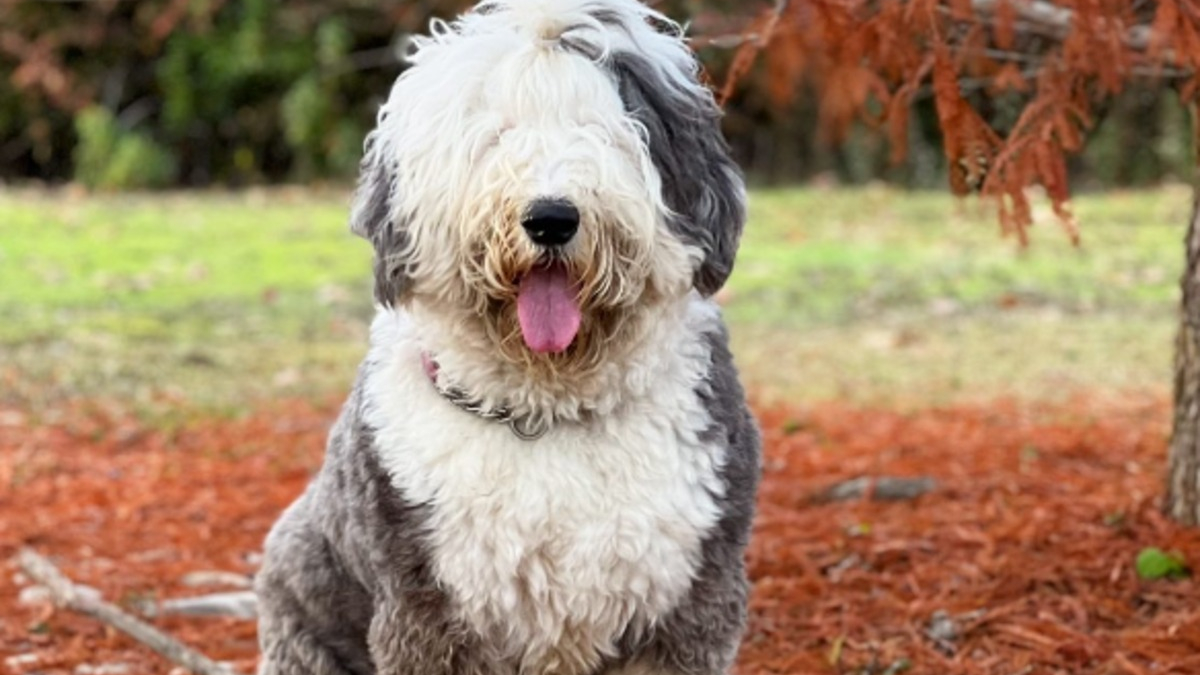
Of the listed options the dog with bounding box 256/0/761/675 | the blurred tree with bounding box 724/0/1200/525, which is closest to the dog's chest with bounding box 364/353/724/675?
the dog with bounding box 256/0/761/675

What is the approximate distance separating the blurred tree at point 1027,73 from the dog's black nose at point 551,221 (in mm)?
1096

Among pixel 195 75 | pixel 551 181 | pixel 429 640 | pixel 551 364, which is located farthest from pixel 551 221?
pixel 195 75

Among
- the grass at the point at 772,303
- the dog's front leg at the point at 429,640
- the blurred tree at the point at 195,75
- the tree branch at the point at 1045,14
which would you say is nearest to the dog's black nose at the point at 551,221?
the dog's front leg at the point at 429,640

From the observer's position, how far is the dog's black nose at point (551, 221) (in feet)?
9.78

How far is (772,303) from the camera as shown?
1043cm

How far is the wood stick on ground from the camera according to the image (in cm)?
430

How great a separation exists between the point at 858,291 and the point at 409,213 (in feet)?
25.3

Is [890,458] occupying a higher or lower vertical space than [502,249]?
lower

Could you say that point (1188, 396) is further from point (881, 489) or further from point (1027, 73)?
point (881, 489)

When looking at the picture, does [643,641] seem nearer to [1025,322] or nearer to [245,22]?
[1025,322]

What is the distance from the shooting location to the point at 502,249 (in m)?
3.03

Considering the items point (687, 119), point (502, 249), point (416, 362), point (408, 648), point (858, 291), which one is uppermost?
point (687, 119)

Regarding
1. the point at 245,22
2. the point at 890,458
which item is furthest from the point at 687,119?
the point at 245,22

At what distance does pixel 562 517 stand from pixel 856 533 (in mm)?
2193
